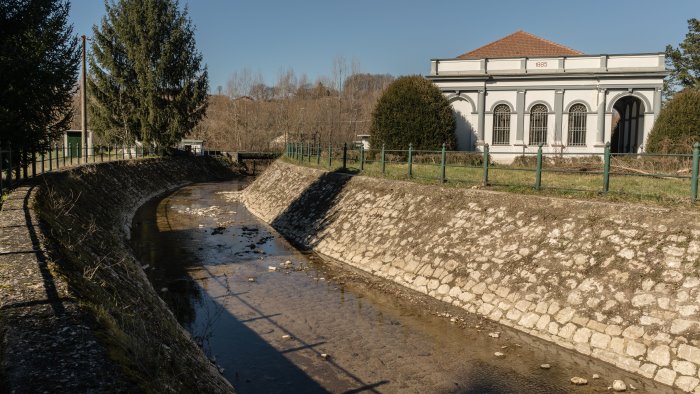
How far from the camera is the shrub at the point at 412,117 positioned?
1106 inches

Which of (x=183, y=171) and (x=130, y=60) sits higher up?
(x=130, y=60)

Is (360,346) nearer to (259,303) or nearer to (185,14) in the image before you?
(259,303)

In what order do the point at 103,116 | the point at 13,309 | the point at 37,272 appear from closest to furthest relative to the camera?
1. the point at 13,309
2. the point at 37,272
3. the point at 103,116

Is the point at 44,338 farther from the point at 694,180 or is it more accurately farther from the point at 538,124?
the point at 538,124

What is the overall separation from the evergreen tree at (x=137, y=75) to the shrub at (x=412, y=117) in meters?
19.4

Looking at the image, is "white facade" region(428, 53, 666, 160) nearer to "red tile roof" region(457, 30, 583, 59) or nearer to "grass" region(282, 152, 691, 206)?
"red tile roof" region(457, 30, 583, 59)

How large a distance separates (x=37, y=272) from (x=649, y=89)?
32.8m

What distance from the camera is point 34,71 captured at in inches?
595

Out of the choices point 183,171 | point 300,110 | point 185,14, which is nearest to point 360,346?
point 183,171

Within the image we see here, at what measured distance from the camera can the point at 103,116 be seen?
1559 inches

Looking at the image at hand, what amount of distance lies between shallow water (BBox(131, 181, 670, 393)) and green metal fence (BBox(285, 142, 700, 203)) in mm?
3744

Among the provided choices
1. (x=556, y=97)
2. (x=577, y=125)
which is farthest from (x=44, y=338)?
(x=577, y=125)

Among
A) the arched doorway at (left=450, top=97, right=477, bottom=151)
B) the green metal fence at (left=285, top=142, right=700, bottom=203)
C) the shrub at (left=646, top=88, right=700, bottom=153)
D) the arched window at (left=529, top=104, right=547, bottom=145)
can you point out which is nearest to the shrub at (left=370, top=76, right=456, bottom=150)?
the green metal fence at (left=285, top=142, right=700, bottom=203)

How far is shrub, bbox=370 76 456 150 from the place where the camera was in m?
28.1
